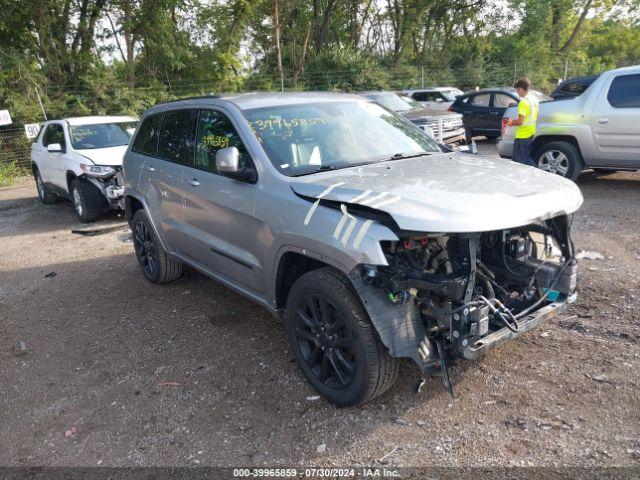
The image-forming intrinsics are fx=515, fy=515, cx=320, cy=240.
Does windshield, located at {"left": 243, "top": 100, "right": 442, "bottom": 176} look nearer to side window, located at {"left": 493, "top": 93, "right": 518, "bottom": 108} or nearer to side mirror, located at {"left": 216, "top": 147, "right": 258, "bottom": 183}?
side mirror, located at {"left": 216, "top": 147, "right": 258, "bottom": 183}

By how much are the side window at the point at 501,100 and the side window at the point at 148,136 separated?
38.2 ft

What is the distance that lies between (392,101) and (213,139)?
10796mm

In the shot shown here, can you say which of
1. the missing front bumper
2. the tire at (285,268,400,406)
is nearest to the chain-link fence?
the tire at (285,268,400,406)

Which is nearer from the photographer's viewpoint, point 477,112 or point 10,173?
point 10,173


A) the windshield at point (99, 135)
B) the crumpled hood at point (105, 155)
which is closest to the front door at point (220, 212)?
the crumpled hood at point (105, 155)

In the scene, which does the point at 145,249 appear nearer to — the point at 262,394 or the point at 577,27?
the point at 262,394

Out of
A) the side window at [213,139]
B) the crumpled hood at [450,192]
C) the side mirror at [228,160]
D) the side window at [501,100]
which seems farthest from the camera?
the side window at [501,100]

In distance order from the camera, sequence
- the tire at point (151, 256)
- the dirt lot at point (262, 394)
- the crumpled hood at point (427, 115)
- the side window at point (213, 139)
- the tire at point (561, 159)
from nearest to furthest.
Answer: the dirt lot at point (262, 394), the side window at point (213, 139), the tire at point (151, 256), the tire at point (561, 159), the crumpled hood at point (427, 115)

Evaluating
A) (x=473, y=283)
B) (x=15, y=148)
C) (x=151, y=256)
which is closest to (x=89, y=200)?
(x=151, y=256)

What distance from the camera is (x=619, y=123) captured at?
7520mm

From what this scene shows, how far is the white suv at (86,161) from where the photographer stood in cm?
844

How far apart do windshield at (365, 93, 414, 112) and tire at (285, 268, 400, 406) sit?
11244 millimetres

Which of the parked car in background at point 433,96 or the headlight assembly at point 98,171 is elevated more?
the parked car in background at point 433,96

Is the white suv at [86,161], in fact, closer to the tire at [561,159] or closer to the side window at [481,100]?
the tire at [561,159]
